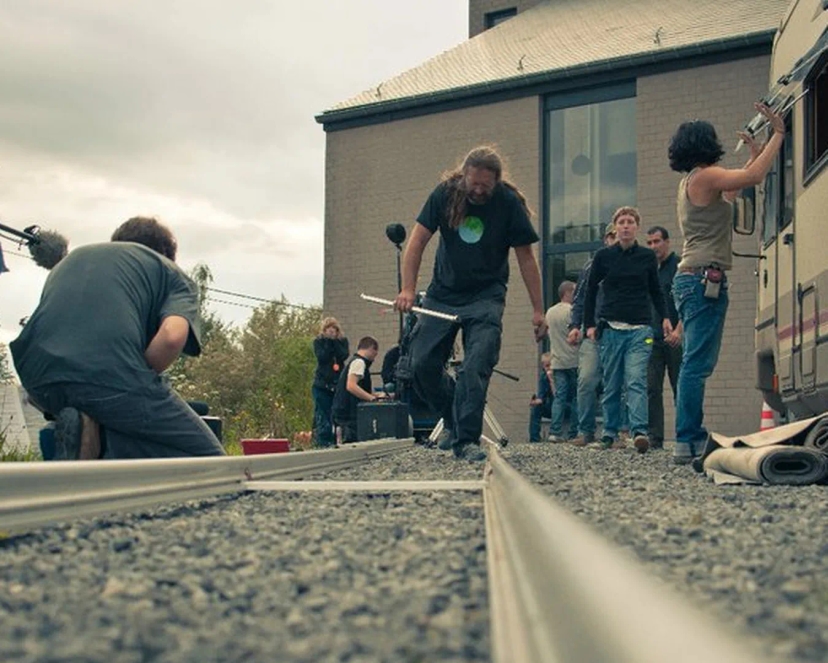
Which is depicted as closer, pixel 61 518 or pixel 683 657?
pixel 683 657

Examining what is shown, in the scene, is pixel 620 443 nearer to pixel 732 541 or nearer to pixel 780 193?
pixel 780 193

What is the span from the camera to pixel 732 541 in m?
2.43

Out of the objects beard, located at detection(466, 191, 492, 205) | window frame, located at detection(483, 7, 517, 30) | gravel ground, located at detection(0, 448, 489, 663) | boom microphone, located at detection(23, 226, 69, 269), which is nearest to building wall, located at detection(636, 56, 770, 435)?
window frame, located at detection(483, 7, 517, 30)

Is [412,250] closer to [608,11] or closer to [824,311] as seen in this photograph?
[824,311]

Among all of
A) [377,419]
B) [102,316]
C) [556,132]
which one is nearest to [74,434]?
[102,316]

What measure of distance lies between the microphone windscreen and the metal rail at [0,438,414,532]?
6.39 ft

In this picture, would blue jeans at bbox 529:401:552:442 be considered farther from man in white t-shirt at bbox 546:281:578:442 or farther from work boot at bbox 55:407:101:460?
work boot at bbox 55:407:101:460

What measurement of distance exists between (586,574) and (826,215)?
181 inches

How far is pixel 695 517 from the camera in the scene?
9.34 ft

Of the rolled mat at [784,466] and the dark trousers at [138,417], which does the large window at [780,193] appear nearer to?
the rolled mat at [784,466]

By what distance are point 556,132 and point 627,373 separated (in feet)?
31.8

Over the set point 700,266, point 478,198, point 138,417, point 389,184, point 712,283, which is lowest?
point 138,417

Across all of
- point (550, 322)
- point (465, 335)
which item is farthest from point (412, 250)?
point (550, 322)

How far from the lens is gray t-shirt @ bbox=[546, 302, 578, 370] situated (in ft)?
35.2
